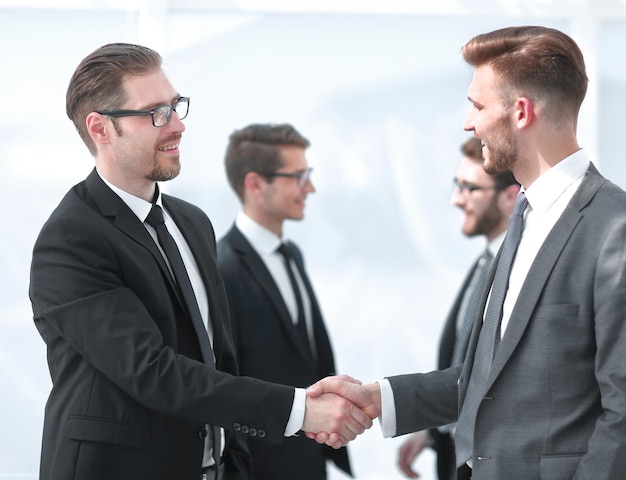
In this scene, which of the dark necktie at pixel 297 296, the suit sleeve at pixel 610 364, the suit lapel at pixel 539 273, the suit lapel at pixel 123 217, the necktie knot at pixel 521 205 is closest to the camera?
the suit sleeve at pixel 610 364

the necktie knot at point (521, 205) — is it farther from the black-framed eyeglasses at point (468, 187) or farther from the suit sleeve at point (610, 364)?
the black-framed eyeglasses at point (468, 187)

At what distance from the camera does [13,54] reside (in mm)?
4938

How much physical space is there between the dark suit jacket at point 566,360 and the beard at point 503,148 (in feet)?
0.67

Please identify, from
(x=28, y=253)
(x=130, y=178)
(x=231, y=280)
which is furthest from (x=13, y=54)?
(x=130, y=178)

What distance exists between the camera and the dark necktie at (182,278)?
2.68 metres

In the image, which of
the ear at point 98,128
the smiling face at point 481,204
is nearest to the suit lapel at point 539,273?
the ear at point 98,128

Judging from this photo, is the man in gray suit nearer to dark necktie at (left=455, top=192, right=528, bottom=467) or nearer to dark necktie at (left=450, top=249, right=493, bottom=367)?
dark necktie at (left=455, top=192, right=528, bottom=467)

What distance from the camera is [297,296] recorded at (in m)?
4.42

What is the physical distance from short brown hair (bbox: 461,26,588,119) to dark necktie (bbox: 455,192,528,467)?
0.84 ft

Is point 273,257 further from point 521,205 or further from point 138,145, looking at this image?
point 521,205

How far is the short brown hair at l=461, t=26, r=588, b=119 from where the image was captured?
2320 mm

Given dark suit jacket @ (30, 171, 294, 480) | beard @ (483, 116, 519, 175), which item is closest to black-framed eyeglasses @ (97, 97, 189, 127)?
dark suit jacket @ (30, 171, 294, 480)

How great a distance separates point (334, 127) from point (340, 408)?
2686 mm

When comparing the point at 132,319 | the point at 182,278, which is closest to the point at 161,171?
the point at 182,278
